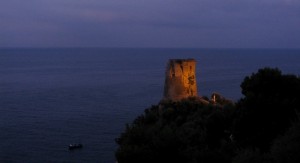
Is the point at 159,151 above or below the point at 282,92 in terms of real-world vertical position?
below

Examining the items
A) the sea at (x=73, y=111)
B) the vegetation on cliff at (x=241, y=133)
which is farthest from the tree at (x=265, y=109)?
the sea at (x=73, y=111)

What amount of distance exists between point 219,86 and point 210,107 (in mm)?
69499

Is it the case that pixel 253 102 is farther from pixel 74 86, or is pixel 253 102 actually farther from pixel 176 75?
pixel 74 86

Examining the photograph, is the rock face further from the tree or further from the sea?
the tree

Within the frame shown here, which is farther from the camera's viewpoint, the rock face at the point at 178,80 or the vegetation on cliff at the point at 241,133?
the rock face at the point at 178,80

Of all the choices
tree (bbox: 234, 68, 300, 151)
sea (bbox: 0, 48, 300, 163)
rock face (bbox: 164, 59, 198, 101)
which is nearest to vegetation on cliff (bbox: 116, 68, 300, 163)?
tree (bbox: 234, 68, 300, 151)

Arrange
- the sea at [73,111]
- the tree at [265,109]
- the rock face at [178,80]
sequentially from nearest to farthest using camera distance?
the tree at [265,109], the rock face at [178,80], the sea at [73,111]

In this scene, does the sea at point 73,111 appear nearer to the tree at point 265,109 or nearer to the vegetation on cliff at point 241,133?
the vegetation on cliff at point 241,133

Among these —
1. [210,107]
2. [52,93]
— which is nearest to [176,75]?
[210,107]

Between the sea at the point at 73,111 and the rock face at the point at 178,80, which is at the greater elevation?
the rock face at the point at 178,80

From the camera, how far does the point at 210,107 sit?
87.2 feet

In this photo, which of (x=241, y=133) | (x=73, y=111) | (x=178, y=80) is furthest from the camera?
(x=73, y=111)

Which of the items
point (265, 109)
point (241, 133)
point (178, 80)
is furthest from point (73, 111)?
point (265, 109)

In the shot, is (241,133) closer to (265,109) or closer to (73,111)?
(265,109)
